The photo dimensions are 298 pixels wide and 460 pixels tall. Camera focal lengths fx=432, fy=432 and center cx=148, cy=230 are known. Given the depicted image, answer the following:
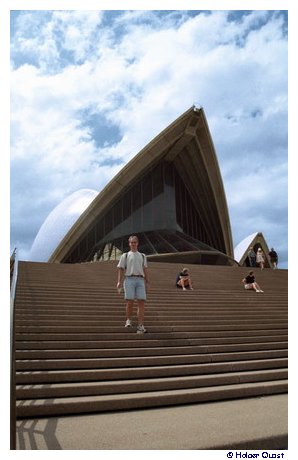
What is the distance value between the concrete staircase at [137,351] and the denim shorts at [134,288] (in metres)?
0.52

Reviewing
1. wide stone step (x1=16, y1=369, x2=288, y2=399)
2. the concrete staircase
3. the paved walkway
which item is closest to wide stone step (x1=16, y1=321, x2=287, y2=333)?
the concrete staircase

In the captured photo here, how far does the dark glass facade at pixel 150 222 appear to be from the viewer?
83.6 ft

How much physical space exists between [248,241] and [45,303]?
109ft

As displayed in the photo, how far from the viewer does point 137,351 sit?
5375mm

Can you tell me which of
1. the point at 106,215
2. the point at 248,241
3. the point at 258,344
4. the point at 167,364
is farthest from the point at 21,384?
the point at 248,241

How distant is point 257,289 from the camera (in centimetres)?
1141

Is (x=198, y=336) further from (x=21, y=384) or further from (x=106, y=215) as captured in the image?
(x=106, y=215)

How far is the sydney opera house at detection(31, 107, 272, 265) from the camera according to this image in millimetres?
25047

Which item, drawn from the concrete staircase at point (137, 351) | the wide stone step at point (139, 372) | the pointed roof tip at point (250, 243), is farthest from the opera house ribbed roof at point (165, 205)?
the wide stone step at point (139, 372)

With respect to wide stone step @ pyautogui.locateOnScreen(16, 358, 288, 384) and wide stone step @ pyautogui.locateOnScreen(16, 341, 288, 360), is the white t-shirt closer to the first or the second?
wide stone step @ pyautogui.locateOnScreen(16, 341, 288, 360)

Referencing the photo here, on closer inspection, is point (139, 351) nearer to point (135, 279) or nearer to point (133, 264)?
point (135, 279)

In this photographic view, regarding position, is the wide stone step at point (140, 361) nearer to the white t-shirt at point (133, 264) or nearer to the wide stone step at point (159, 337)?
the wide stone step at point (159, 337)

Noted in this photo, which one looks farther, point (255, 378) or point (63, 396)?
point (255, 378)
